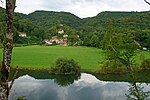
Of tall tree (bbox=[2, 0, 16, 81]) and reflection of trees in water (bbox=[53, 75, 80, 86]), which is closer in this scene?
tall tree (bbox=[2, 0, 16, 81])

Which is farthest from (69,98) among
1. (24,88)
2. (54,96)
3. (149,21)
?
(149,21)

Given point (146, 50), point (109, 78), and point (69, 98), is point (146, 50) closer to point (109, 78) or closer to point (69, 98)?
point (109, 78)

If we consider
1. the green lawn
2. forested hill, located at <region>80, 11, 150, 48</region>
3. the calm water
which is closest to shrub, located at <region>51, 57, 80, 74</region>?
the calm water

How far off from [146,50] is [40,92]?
159 ft

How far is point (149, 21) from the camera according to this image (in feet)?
384

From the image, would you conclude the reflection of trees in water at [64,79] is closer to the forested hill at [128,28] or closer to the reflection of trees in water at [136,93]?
the forested hill at [128,28]

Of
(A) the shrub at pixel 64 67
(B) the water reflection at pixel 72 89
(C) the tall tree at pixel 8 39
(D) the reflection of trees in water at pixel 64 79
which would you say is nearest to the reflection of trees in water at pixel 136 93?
(C) the tall tree at pixel 8 39

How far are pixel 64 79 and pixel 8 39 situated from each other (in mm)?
42922

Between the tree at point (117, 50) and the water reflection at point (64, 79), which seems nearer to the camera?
the tree at point (117, 50)

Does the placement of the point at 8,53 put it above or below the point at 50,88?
above

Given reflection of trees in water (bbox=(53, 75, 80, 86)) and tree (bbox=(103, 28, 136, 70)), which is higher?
tree (bbox=(103, 28, 136, 70))

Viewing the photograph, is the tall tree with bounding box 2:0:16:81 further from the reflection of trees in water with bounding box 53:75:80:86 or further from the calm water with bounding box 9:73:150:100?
the reflection of trees in water with bounding box 53:75:80:86

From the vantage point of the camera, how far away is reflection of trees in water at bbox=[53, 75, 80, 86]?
43.6 metres

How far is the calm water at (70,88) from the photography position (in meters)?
34.4
